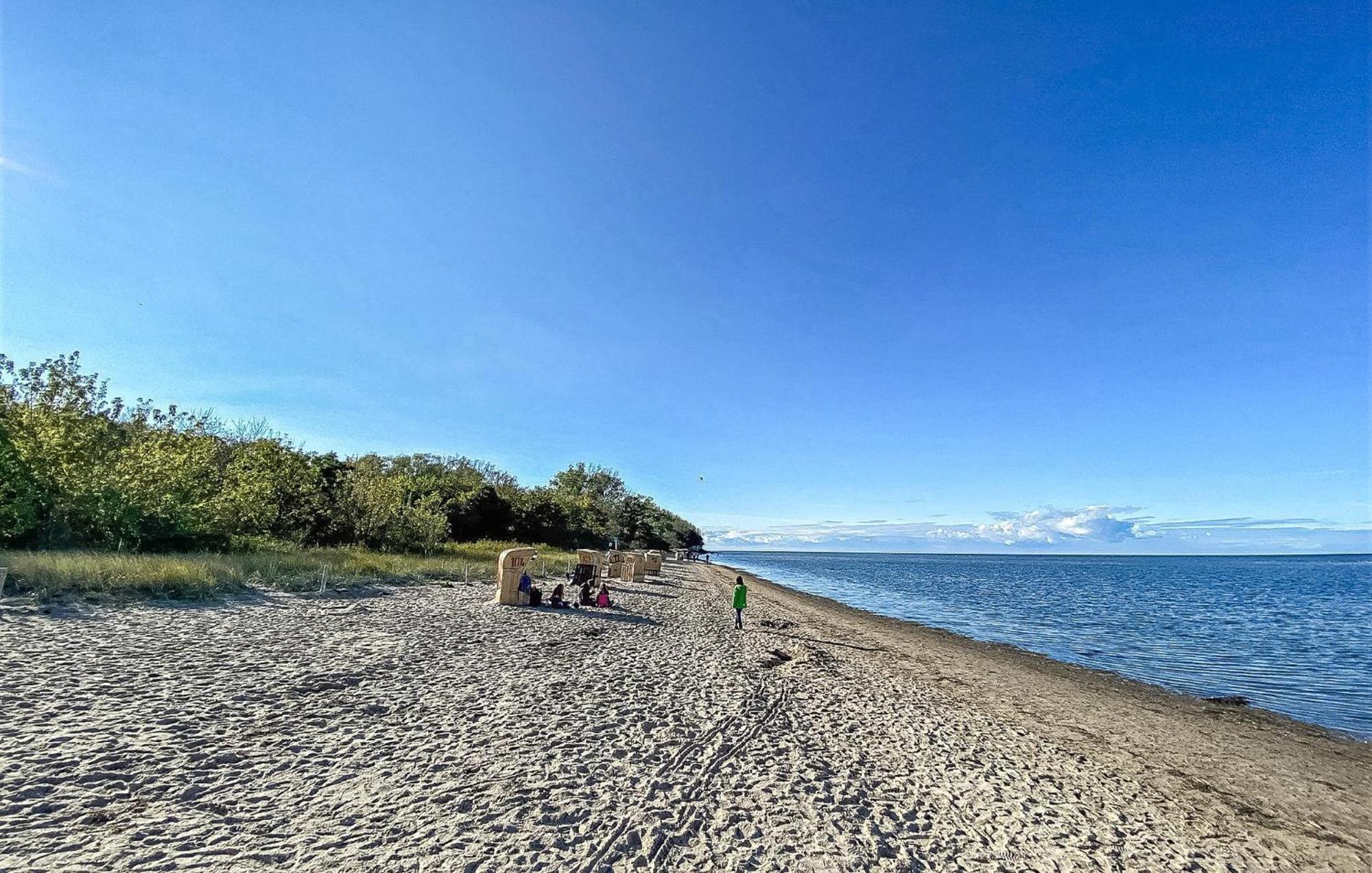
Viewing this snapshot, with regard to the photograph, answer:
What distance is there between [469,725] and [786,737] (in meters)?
4.40

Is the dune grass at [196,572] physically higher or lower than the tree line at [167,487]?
lower

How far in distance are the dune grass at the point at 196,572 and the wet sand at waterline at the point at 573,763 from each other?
1.52 m

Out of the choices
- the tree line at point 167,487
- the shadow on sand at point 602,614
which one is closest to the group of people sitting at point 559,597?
the shadow on sand at point 602,614

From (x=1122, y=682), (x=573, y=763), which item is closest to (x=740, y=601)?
(x=1122, y=682)

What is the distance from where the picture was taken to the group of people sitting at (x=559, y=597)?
1758 centimetres

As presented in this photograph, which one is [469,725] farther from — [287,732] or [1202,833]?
[1202,833]

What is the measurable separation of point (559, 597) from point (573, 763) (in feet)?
39.3

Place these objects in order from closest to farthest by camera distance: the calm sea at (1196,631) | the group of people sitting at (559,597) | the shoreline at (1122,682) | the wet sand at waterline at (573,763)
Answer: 1. the wet sand at waterline at (573,763)
2. the shoreline at (1122,682)
3. the calm sea at (1196,631)
4. the group of people sitting at (559,597)

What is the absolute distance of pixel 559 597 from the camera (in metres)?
18.1

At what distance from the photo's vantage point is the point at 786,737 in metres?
8.22

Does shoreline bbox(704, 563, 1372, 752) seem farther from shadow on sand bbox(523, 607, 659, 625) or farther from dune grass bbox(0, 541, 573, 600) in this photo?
dune grass bbox(0, 541, 573, 600)

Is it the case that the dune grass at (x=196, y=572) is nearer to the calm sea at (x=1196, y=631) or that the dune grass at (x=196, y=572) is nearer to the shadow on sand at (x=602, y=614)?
the shadow on sand at (x=602, y=614)

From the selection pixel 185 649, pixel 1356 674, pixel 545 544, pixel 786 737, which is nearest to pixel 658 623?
pixel 786 737

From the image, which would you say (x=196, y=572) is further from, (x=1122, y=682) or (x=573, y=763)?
(x=1122, y=682)
